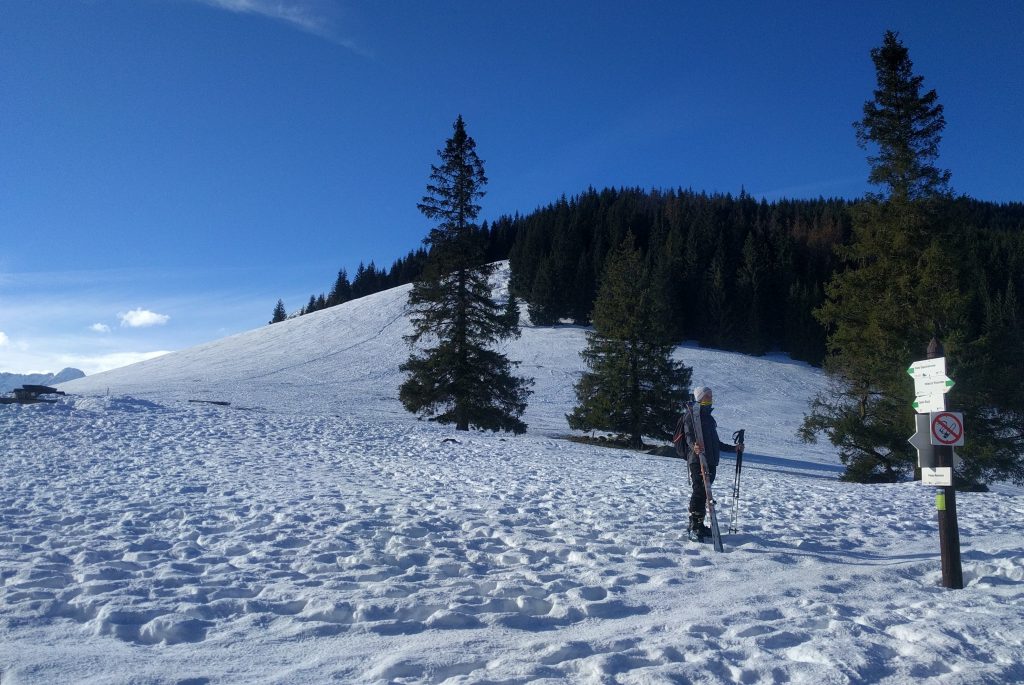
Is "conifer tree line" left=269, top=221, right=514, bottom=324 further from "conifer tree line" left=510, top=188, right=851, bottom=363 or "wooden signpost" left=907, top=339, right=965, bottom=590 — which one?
"wooden signpost" left=907, top=339, right=965, bottom=590

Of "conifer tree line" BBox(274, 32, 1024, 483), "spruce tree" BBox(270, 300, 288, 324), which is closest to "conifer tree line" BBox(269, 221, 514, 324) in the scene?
"spruce tree" BBox(270, 300, 288, 324)

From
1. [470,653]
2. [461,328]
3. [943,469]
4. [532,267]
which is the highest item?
[532,267]

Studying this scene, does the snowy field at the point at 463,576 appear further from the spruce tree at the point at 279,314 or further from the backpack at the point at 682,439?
the spruce tree at the point at 279,314

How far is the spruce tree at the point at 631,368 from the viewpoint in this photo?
27.3 meters

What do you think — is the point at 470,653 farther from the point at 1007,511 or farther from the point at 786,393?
the point at 786,393

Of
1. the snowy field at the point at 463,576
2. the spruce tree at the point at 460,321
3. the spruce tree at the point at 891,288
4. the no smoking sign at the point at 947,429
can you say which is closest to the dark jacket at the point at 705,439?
the snowy field at the point at 463,576

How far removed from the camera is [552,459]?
18.6 meters

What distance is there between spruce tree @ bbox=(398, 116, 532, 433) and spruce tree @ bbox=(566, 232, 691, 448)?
344 cm

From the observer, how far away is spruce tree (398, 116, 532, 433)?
2709 centimetres

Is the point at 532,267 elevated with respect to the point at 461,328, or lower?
elevated

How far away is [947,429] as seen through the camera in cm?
626

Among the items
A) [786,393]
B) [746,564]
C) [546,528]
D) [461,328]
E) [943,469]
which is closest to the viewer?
[943,469]

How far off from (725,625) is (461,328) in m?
22.9

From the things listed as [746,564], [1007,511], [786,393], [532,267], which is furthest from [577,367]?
[746,564]
